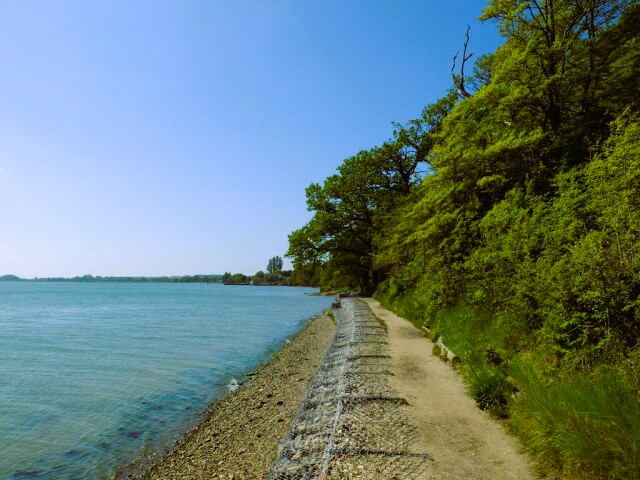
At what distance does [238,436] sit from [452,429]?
5614 millimetres

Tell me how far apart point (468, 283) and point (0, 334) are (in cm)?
3573

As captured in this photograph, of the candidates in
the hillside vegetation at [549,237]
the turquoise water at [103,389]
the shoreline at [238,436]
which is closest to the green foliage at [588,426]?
the hillside vegetation at [549,237]

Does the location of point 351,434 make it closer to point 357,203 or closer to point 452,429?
point 452,429

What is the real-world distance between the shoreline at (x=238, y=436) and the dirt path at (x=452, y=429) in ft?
11.4

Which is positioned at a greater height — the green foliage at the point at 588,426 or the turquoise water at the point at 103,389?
the green foliage at the point at 588,426

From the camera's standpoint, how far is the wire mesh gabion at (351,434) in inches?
246

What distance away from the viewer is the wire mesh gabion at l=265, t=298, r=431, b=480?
6.26 m

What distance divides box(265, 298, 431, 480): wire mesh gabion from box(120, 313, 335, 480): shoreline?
94 cm

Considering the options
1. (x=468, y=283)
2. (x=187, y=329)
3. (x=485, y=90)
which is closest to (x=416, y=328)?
(x=468, y=283)

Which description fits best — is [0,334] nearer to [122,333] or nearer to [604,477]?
[122,333]

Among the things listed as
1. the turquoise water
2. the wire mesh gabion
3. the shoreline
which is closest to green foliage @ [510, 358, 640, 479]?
the wire mesh gabion

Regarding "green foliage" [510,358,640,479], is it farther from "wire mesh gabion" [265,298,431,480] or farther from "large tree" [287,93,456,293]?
"large tree" [287,93,456,293]

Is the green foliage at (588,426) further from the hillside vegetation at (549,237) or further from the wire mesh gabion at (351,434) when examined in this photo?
the wire mesh gabion at (351,434)

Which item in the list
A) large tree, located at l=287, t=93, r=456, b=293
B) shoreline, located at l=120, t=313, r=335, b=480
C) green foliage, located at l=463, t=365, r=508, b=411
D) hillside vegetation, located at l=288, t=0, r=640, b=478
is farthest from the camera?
large tree, located at l=287, t=93, r=456, b=293
